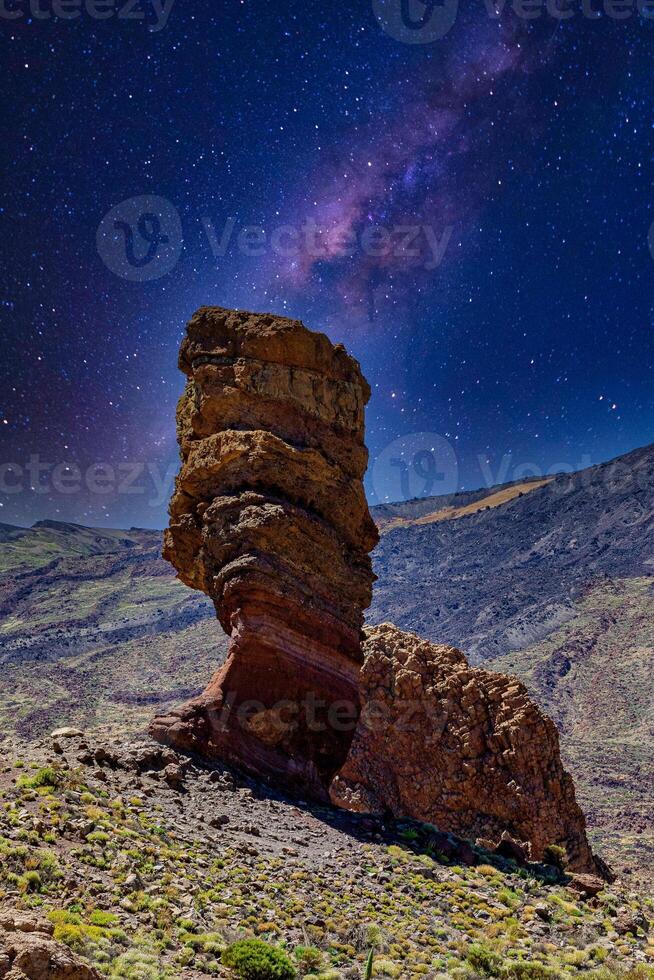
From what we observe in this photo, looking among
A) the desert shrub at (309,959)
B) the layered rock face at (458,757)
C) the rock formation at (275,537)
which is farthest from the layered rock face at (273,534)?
the layered rock face at (458,757)

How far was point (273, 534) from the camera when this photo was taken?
57.4 feet

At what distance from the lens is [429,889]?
12.5 meters

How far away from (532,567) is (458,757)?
136297 millimetres

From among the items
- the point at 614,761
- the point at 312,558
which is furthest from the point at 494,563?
the point at 312,558

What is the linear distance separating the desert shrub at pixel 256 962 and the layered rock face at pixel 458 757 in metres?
20.5

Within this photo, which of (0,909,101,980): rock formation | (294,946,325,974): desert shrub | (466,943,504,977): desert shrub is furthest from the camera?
(466,943,504,977): desert shrub

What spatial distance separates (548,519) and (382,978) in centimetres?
18736

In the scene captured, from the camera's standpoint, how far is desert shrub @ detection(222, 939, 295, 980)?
7.36 metres

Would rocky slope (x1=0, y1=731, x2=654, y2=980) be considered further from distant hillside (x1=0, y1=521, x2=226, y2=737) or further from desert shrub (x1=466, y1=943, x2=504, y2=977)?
distant hillside (x1=0, y1=521, x2=226, y2=737)

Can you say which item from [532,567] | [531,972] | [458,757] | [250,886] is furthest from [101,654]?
[531,972]

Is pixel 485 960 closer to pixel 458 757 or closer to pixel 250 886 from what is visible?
pixel 250 886

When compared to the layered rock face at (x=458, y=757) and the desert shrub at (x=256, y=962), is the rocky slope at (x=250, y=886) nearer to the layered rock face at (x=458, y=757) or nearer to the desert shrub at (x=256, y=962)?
the desert shrub at (x=256, y=962)

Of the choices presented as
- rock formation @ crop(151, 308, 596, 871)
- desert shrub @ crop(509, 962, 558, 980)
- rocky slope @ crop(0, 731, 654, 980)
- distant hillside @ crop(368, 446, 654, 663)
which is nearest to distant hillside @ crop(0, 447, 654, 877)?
distant hillside @ crop(368, 446, 654, 663)

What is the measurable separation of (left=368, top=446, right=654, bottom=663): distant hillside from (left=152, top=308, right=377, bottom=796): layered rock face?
9755 centimetres
